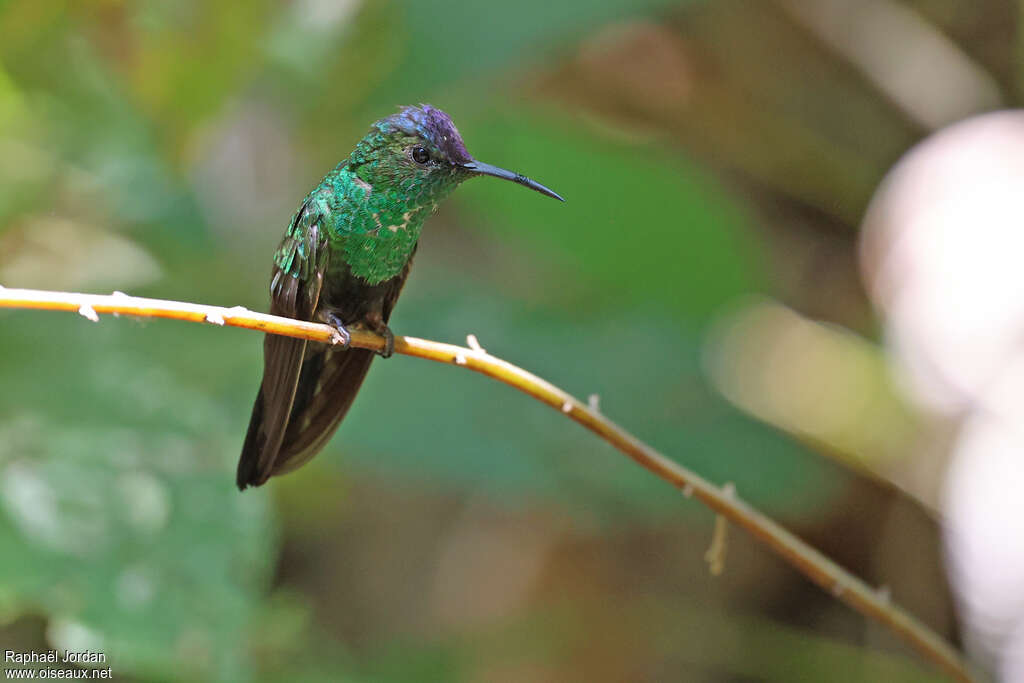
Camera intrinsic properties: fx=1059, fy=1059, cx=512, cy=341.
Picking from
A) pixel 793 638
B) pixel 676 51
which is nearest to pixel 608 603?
pixel 793 638

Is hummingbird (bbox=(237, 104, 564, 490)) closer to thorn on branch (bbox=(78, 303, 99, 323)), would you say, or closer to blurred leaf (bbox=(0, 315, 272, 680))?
thorn on branch (bbox=(78, 303, 99, 323))

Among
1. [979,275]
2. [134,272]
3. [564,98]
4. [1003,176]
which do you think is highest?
Result: [564,98]

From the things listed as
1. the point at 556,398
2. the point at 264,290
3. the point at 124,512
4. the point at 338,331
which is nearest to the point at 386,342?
the point at 338,331

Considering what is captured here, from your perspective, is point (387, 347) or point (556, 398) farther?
point (387, 347)

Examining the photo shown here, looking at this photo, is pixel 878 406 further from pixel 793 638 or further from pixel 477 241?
pixel 477 241

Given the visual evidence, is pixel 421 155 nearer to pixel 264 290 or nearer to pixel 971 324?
pixel 264 290

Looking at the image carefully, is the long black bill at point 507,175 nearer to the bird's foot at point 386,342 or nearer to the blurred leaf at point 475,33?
the bird's foot at point 386,342

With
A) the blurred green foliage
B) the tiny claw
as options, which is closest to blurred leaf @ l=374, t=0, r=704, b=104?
the blurred green foliage
